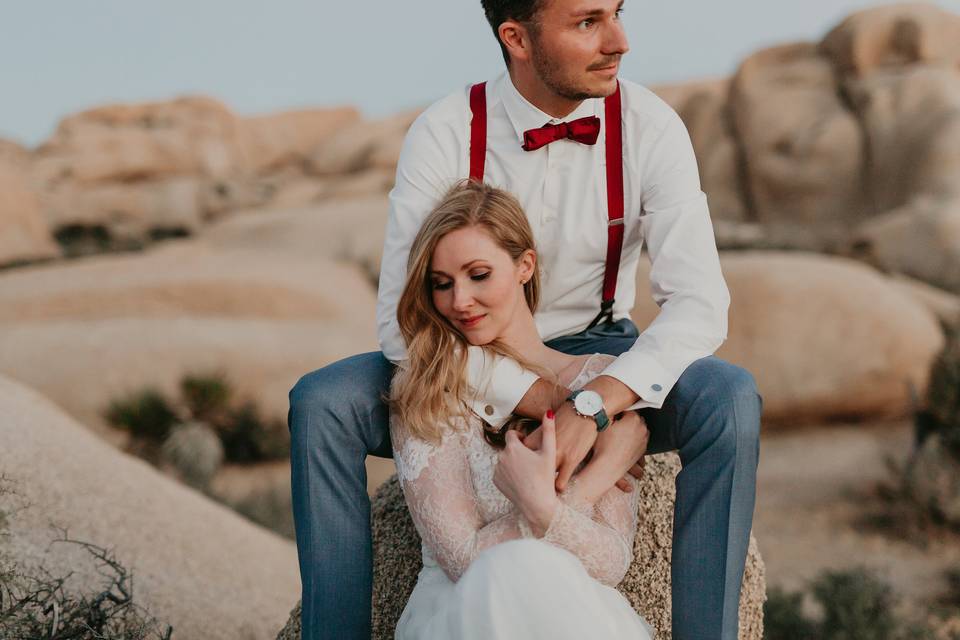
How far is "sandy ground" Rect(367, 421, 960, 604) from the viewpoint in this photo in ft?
25.0

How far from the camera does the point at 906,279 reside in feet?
42.3

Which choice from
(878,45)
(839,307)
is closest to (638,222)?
(839,307)

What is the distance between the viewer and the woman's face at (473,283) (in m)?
3.03

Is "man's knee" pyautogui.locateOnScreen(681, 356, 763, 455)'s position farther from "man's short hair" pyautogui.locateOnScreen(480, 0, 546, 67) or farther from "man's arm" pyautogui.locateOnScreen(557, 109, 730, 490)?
"man's short hair" pyautogui.locateOnScreen(480, 0, 546, 67)

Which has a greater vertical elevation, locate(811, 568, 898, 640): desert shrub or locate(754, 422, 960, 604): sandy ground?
locate(811, 568, 898, 640): desert shrub

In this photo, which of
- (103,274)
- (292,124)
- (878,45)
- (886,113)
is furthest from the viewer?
(292,124)

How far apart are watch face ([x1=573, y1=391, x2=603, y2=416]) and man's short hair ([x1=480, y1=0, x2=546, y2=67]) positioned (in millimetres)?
1128

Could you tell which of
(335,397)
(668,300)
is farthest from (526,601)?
(668,300)

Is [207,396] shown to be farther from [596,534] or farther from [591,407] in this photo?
[596,534]

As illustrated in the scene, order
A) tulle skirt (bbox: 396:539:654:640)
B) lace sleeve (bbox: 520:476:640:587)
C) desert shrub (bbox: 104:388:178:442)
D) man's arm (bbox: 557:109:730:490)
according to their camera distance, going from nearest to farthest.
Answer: tulle skirt (bbox: 396:539:654:640) → lace sleeve (bbox: 520:476:640:587) → man's arm (bbox: 557:109:730:490) → desert shrub (bbox: 104:388:178:442)

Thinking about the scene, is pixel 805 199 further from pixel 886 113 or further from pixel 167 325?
pixel 167 325

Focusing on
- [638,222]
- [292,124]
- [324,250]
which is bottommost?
[292,124]

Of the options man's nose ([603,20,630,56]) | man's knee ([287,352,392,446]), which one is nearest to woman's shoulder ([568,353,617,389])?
man's knee ([287,352,392,446])

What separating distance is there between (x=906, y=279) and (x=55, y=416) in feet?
34.3
